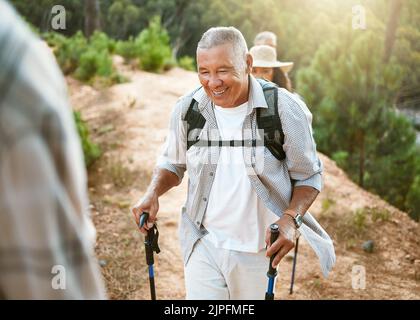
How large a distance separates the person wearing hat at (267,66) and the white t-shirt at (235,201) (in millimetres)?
1726

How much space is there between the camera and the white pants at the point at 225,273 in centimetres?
237

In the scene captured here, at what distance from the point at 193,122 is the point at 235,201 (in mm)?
368

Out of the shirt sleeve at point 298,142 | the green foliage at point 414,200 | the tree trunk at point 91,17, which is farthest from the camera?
the tree trunk at point 91,17

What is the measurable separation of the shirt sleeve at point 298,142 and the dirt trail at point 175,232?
2.28 metres

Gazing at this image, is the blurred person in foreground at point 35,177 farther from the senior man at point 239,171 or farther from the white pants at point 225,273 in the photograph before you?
the white pants at point 225,273

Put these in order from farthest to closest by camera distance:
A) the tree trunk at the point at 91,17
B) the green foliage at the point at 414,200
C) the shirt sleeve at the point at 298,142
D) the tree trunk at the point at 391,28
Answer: the tree trunk at the point at 91,17, the tree trunk at the point at 391,28, the green foliage at the point at 414,200, the shirt sleeve at the point at 298,142

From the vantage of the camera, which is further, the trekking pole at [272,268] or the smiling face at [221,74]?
the smiling face at [221,74]

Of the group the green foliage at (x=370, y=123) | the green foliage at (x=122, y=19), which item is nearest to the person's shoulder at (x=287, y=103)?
the green foliage at (x=370, y=123)

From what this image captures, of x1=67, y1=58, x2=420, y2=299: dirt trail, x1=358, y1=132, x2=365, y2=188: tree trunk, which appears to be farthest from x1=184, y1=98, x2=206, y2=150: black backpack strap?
x1=358, y1=132, x2=365, y2=188: tree trunk

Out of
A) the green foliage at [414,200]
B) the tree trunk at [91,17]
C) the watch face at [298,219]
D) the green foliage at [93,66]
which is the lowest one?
the green foliage at [414,200]

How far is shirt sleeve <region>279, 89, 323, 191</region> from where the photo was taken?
2.26m

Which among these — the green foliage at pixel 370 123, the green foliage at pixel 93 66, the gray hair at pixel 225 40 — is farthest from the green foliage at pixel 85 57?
the gray hair at pixel 225 40

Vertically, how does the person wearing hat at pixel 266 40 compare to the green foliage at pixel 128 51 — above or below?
above

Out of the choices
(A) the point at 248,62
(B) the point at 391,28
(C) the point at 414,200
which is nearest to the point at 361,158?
(C) the point at 414,200
